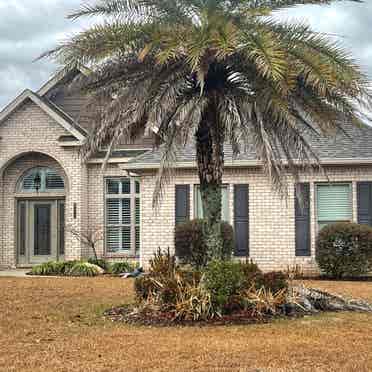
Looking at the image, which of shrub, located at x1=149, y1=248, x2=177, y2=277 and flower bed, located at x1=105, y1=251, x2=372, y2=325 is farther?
shrub, located at x1=149, y1=248, x2=177, y2=277

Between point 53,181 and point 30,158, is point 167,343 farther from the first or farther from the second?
point 30,158

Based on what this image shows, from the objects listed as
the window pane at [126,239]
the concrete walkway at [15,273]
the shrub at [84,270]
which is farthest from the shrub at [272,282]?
the window pane at [126,239]

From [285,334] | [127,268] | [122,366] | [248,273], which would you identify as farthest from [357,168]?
[122,366]

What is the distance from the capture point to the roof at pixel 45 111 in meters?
22.4

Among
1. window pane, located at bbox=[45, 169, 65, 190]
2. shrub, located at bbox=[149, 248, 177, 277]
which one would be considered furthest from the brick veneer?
shrub, located at bbox=[149, 248, 177, 277]

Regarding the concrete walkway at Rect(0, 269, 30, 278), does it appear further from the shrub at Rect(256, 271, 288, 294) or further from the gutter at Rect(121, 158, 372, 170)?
the shrub at Rect(256, 271, 288, 294)

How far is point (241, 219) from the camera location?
19688 millimetres

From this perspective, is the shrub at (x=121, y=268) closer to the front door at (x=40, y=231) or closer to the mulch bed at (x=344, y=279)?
the front door at (x=40, y=231)

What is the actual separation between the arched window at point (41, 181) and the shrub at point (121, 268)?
3882 millimetres

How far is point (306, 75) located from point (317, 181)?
8.42 meters

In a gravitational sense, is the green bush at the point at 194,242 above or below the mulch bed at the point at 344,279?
above

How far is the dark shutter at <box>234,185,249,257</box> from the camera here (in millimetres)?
19594

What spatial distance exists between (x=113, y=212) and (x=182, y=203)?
3879 mm

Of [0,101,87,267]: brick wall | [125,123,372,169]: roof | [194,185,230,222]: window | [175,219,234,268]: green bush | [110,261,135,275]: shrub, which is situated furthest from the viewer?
[0,101,87,267]: brick wall
